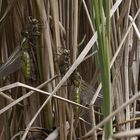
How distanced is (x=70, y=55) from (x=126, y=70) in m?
0.18

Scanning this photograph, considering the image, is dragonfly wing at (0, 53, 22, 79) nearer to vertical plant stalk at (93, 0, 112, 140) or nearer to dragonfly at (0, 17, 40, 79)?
dragonfly at (0, 17, 40, 79)

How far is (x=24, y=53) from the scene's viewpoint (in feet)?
2.75

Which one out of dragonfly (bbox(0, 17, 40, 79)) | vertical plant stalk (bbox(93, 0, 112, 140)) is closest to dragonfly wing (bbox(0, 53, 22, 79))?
dragonfly (bbox(0, 17, 40, 79))

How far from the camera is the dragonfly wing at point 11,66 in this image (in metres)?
0.84

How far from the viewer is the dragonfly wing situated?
844 millimetres

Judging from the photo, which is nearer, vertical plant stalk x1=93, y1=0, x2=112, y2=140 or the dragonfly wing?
vertical plant stalk x1=93, y1=0, x2=112, y2=140

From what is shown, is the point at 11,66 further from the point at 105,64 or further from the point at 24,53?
the point at 105,64

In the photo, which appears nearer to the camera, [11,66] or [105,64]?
[105,64]

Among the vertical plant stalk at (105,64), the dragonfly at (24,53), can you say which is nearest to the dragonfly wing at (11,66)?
the dragonfly at (24,53)

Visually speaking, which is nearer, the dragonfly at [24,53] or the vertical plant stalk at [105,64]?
the vertical plant stalk at [105,64]

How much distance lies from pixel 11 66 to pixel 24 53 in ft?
0.17

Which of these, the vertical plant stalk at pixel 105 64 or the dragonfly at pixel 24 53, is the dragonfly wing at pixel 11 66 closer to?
the dragonfly at pixel 24 53

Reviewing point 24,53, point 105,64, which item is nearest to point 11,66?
point 24,53

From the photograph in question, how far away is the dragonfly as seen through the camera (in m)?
0.81
